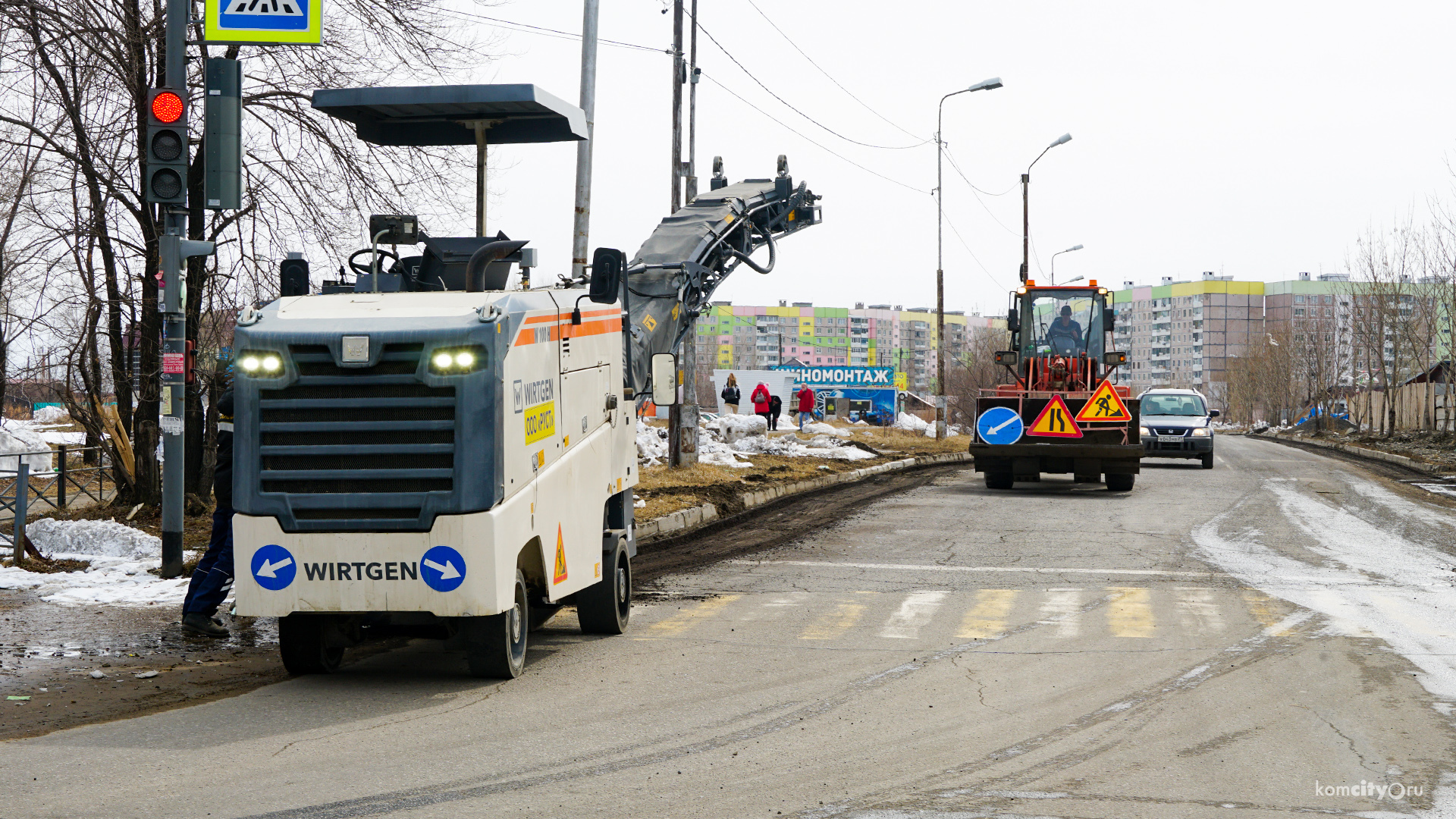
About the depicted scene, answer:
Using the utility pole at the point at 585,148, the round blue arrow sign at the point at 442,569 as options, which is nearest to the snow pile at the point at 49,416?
the utility pole at the point at 585,148

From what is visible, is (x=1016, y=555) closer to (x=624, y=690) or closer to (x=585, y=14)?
(x=624, y=690)

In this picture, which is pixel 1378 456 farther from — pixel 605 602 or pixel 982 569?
pixel 605 602

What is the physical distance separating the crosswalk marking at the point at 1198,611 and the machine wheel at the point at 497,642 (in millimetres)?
4757

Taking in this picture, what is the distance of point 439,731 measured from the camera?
607 centimetres

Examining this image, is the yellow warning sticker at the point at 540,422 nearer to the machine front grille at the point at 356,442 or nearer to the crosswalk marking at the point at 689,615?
the machine front grille at the point at 356,442

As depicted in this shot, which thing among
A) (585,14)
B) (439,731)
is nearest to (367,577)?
(439,731)

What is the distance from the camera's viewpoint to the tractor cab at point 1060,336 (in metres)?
22.3

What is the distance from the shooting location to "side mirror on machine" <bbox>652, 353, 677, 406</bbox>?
976 cm

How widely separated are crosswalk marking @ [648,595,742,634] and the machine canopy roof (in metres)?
3.91

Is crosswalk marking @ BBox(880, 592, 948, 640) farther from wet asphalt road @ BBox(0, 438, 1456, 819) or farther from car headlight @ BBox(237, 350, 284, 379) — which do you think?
car headlight @ BBox(237, 350, 284, 379)

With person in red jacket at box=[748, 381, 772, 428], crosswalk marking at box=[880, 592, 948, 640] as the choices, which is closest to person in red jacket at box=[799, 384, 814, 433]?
person in red jacket at box=[748, 381, 772, 428]

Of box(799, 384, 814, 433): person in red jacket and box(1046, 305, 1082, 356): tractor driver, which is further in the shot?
box(799, 384, 814, 433): person in red jacket

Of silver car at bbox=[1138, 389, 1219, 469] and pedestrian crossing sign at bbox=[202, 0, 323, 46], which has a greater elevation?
pedestrian crossing sign at bbox=[202, 0, 323, 46]

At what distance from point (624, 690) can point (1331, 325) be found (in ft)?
240
